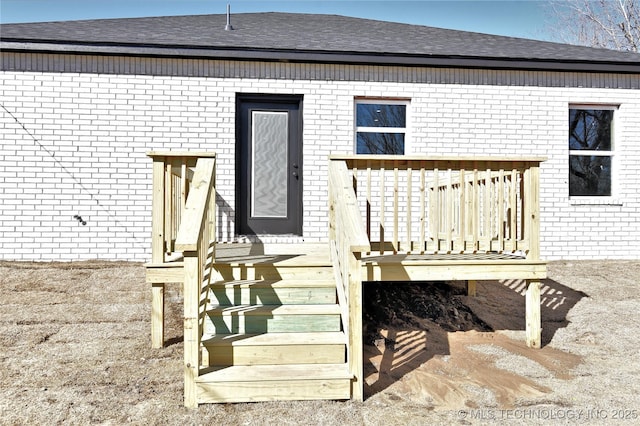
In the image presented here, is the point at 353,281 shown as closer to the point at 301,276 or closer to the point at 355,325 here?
the point at 355,325

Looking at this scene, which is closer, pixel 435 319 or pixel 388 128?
pixel 435 319

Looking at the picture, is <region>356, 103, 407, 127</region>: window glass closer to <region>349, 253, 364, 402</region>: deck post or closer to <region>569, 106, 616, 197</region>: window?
<region>569, 106, 616, 197</region>: window

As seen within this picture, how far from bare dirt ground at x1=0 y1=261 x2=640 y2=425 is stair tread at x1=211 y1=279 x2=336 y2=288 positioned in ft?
2.44

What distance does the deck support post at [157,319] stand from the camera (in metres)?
3.73

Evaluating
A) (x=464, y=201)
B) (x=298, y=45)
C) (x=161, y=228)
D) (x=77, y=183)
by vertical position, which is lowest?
(x=161, y=228)

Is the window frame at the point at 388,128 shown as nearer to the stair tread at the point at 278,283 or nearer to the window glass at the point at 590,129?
the window glass at the point at 590,129

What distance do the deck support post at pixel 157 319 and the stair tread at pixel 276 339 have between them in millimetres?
794

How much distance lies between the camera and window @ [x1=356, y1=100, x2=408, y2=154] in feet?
21.6

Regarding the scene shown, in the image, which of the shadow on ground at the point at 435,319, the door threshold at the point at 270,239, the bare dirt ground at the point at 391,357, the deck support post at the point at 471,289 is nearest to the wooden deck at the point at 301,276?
the bare dirt ground at the point at 391,357

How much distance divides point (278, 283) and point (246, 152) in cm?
321

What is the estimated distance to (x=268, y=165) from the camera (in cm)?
633

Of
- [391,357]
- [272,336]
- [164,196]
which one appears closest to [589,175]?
[391,357]

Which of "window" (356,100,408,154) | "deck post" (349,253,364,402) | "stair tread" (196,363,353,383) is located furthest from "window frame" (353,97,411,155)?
"stair tread" (196,363,353,383)

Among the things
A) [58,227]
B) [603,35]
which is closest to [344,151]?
[58,227]
